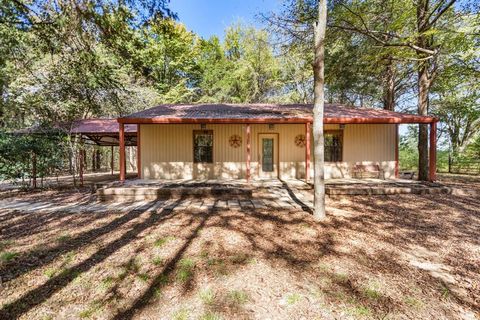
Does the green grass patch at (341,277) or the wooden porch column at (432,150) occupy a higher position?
the wooden porch column at (432,150)

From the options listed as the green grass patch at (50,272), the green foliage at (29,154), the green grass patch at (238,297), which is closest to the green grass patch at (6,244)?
the green grass patch at (50,272)

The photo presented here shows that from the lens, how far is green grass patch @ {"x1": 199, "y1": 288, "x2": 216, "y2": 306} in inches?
91.9

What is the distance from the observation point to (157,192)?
6.89 meters

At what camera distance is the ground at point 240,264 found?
7.49 ft

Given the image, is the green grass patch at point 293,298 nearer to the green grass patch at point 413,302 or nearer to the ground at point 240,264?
the ground at point 240,264

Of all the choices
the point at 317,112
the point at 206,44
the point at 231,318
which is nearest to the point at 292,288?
the point at 231,318

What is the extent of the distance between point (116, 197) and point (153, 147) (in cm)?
329

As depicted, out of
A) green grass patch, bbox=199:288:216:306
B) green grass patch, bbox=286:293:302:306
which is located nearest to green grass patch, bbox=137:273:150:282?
green grass patch, bbox=199:288:216:306

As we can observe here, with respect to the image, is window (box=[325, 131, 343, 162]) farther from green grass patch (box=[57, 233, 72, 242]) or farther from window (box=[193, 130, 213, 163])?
green grass patch (box=[57, 233, 72, 242])

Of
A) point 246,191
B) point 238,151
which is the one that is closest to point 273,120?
point 238,151

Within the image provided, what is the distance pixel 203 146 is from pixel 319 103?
6019 mm

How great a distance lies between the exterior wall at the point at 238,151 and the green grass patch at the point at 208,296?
24.0ft

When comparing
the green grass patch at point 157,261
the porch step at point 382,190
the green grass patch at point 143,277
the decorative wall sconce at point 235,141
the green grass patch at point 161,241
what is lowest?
the green grass patch at point 143,277

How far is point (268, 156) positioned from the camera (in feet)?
32.6
